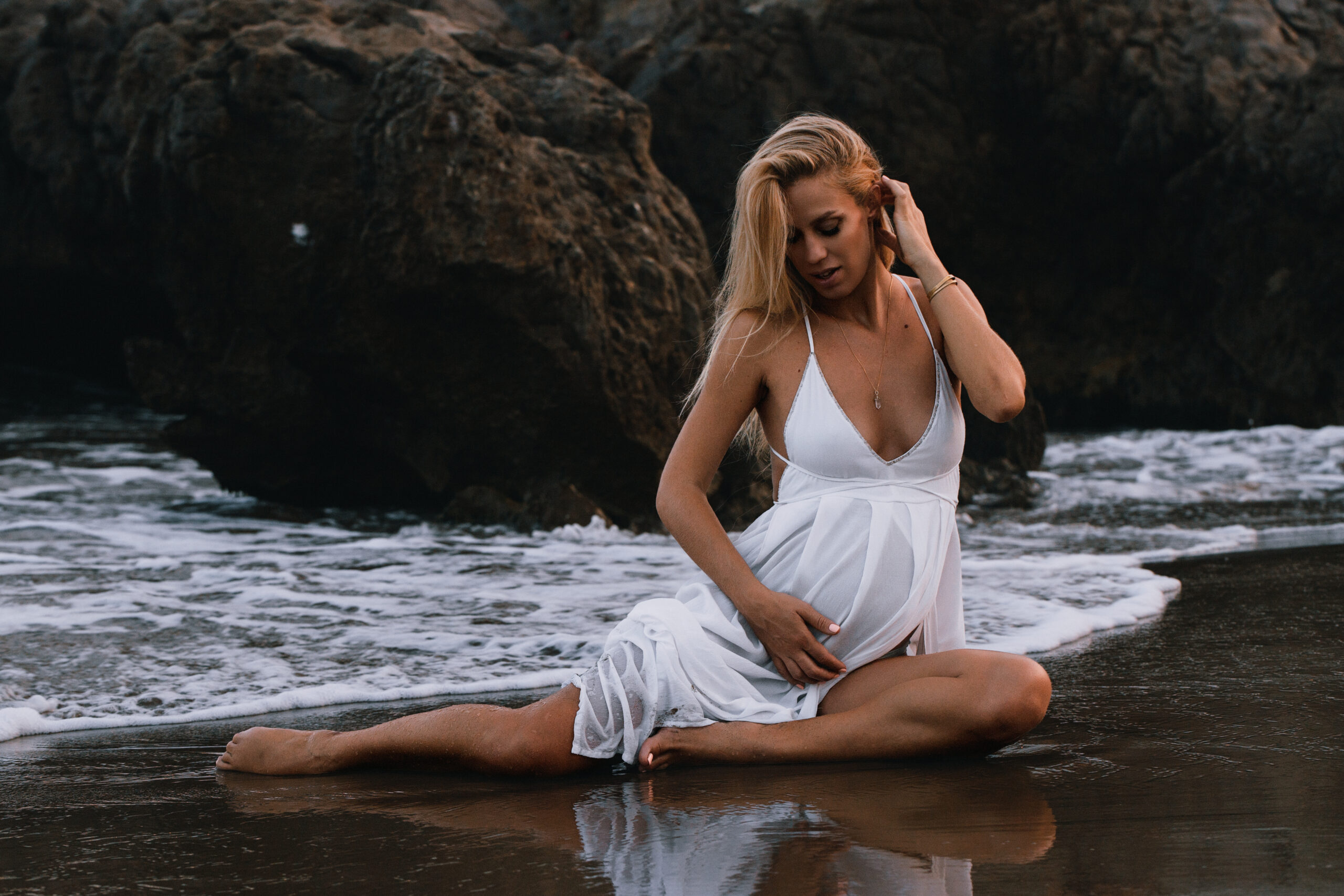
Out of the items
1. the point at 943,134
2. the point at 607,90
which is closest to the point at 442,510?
the point at 607,90

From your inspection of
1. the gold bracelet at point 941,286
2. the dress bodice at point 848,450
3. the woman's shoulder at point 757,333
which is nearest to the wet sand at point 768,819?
the dress bodice at point 848,450

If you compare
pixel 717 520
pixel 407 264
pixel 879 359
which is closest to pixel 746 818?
pixel 717 520

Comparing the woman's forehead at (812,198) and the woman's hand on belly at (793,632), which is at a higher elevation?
the woman's forehead at (812,198)

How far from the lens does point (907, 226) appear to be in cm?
297

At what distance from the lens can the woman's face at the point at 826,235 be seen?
2.84 meters

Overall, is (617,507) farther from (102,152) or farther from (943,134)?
(102,152)

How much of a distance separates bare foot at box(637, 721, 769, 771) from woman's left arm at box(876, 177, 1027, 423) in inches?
35.4

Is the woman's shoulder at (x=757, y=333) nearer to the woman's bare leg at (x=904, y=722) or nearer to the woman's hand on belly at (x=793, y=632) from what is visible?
the woman's hand on belly at (x=793, y=632)

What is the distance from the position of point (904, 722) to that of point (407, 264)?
19.3ft

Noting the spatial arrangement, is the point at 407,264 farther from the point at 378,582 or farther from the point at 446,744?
the point at 446,744

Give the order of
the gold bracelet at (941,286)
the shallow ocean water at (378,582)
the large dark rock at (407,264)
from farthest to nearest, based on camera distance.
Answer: the large dark rock at (407,264)
the shallow ocean water at (378,582)
the gold bracelet at (941,286)

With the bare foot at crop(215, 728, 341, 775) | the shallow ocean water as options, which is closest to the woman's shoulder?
the bare foot at crop(215, 728, 341, 775)

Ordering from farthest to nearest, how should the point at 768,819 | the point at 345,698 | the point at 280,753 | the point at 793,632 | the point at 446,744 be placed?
the point at 345,698 → the point at 280,753 → the point at 446,744 → the point at 793,632 → the point at 768,819

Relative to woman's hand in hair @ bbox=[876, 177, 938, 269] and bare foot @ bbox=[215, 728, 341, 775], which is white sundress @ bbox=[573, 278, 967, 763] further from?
bare foot @ bbox=[215, 728, 341, 775]
